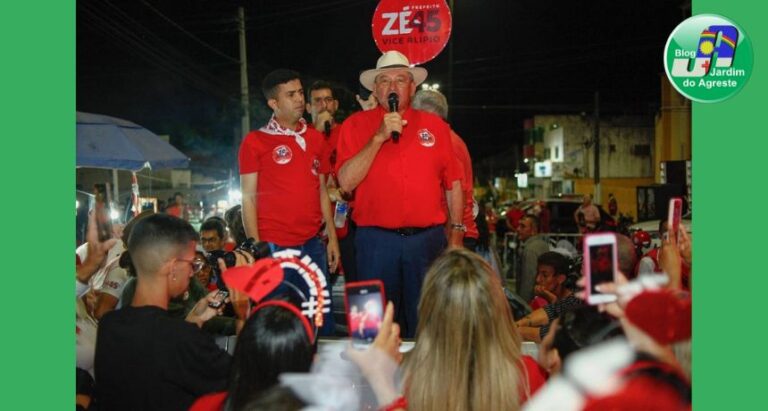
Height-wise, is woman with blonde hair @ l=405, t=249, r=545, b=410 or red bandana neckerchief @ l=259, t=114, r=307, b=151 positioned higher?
red bandana neckerchief @ l=259, t=114, r=307, b=151

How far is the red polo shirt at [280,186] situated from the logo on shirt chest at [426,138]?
0.71 meters

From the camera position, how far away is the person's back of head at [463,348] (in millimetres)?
2271

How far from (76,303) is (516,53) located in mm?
3431

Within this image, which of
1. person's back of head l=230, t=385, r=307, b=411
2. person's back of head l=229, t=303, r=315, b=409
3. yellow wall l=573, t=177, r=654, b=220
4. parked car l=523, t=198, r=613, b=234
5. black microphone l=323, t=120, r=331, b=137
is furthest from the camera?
parked car l=523, t=198, r=613, b=234

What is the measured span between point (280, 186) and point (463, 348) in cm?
203

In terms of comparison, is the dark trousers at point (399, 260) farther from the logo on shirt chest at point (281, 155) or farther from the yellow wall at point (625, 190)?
the yellow wall at point (625, 190)

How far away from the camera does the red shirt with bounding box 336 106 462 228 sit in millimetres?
3793

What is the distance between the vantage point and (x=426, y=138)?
385 centimetres

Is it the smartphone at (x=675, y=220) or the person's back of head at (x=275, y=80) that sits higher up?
the person's back of head at (x=275, y=80)

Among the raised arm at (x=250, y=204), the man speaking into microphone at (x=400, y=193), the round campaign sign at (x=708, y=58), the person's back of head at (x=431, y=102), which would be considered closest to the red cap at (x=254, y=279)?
the man speaking into microphone at (x=400, y=193)

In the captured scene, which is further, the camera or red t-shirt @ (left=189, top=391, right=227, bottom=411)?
the camera

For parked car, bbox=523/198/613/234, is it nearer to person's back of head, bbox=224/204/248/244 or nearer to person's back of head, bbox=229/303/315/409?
person's back of head, bbox=224/204/248/244

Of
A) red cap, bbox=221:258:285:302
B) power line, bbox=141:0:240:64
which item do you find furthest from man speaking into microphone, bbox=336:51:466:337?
power line, bbox=141:0:240:64

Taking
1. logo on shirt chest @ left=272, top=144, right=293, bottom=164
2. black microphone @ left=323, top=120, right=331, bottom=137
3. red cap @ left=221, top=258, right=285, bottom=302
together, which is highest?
black microphone @ left=323, top=120, right=331, bottom=137
